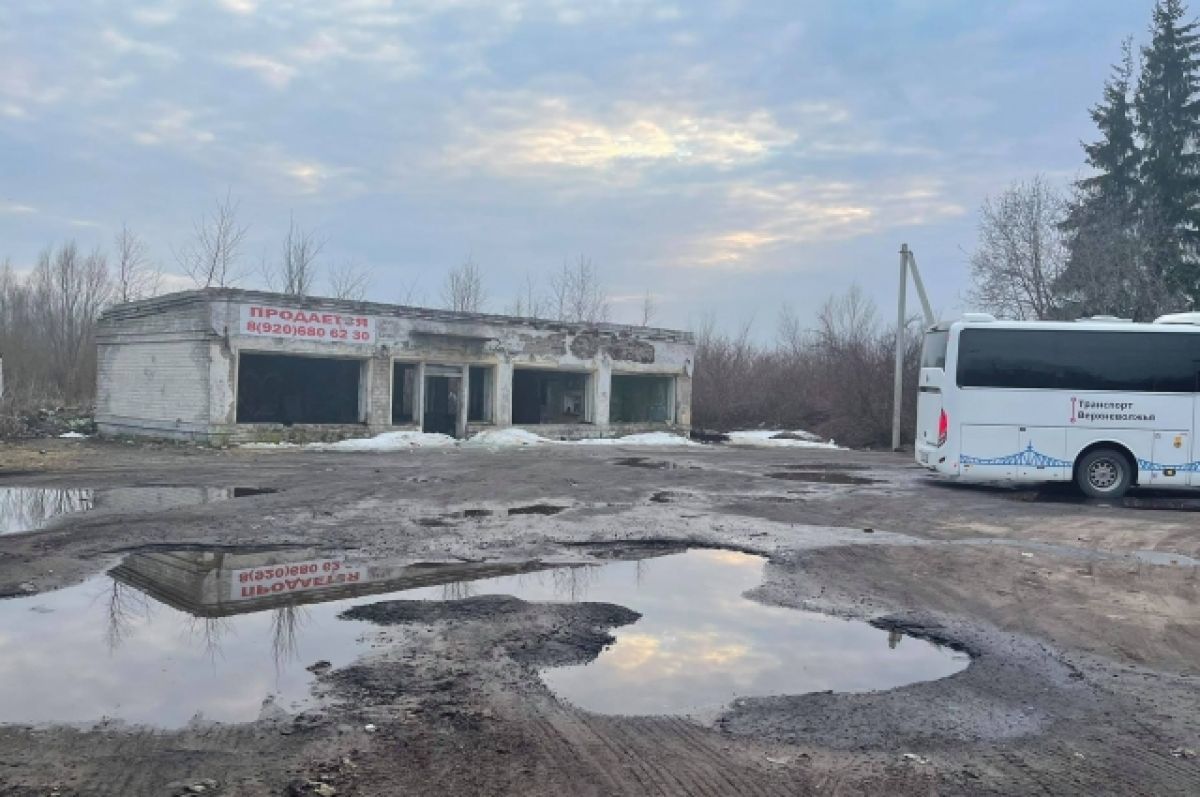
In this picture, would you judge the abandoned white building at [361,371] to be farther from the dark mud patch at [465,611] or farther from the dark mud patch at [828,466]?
the dark mud patch at [465,611]

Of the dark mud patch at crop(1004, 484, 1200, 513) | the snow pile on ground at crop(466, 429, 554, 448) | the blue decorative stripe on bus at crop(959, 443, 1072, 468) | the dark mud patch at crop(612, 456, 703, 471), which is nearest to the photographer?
the dark mud patch at crop(1004, 484, 1200, 513)

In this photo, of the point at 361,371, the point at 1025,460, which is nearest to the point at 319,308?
the point at 361,371

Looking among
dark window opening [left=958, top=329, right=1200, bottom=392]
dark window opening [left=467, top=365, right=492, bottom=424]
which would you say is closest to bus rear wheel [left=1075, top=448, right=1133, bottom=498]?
dark window opening [left=958, top=329, right=1200, bottom=392]

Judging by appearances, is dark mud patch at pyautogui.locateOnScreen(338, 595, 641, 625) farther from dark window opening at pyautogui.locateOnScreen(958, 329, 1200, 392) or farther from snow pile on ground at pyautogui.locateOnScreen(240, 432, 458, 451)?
snow pile on ground at pyautogui.locateOnScreen(240, 432, 458, 451)

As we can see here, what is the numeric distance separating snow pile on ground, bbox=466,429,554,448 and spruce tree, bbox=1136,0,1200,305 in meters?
A: 25.4

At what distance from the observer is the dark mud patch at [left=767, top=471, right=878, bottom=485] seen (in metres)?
19.2

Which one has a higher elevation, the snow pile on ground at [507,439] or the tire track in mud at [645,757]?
the snow pile on ground at [507,439]

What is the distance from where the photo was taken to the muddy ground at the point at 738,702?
14.3 ft

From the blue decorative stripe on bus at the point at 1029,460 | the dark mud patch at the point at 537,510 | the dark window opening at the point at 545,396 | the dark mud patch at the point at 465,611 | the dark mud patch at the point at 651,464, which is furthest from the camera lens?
the dark window opening at the point at 545,396

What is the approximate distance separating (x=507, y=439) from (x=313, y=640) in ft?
77.9

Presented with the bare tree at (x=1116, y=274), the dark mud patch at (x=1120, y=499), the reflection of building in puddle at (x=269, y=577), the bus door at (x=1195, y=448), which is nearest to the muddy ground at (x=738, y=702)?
the reflection of building in puddle at (x=269, y=577)

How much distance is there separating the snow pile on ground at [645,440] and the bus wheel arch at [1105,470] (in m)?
16.7

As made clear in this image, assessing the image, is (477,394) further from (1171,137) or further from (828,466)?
(1171,137)

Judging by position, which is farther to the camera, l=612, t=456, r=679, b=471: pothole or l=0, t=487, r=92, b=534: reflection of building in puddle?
l=612, t=456, r=679, b=471: pothole
